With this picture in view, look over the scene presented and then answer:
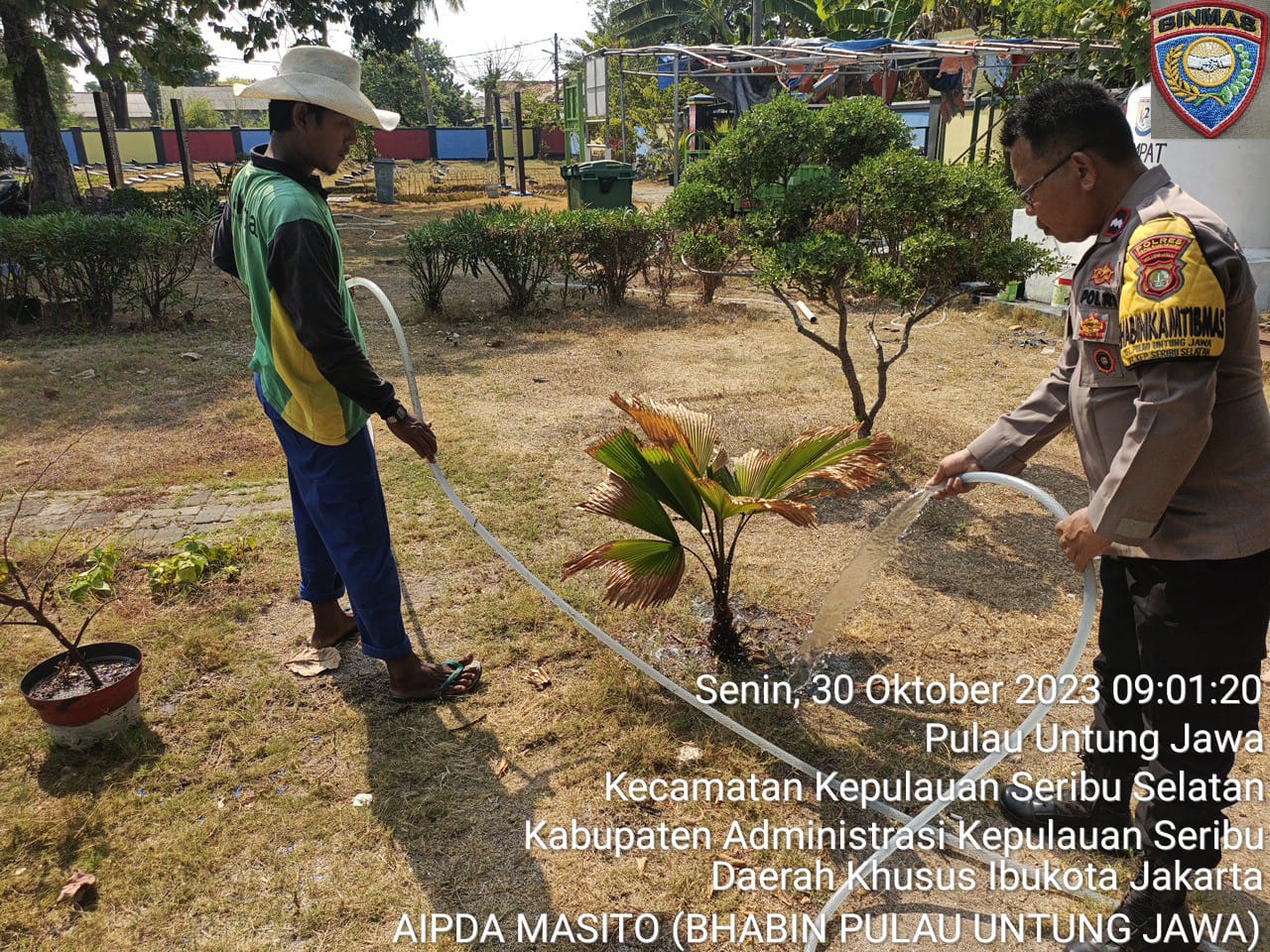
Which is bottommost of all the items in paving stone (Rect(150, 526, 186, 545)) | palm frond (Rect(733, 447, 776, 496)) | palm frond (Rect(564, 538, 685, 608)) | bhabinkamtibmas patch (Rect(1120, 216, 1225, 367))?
paving stone (Rect(150, 526, 186, 545))

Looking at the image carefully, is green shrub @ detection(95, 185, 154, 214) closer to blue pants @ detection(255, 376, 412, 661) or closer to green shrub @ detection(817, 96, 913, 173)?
green shrub @ detection(817, 96, 913, 173)

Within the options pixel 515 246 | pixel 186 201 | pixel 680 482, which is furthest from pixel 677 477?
pixel 186 201

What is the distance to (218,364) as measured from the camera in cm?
766

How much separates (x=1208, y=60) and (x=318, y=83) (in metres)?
7.55

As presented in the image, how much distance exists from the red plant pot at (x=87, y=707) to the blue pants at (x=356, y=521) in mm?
806

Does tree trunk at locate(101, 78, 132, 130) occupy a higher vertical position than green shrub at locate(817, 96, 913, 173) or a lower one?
higher

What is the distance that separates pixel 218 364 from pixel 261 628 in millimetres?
4799

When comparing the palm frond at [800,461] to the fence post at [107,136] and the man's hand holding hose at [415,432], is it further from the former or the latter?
the fence post at [107,136]

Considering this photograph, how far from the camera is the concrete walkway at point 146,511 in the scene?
4.54 m

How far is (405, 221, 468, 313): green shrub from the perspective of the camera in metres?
8.88

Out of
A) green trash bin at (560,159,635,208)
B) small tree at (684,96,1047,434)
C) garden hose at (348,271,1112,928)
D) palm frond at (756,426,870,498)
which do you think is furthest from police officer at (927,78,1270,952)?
green trash bin at (560,159,635,208)

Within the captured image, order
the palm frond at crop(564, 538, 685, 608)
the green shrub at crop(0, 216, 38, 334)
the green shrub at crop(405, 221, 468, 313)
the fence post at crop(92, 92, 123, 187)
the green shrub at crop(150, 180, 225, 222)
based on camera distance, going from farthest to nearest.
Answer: the fence post at crop(92, 92, 123, 187) < the green shrub at crop(150, 180, 225, 222) < the green shrub at crop(405, 221, 468, 313) < the green shrub at crop(0, 216, 38, 334) < the palm frond at crop(564, 538, 685, 608)

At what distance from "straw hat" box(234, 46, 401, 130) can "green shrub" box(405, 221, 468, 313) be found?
20.3 ft

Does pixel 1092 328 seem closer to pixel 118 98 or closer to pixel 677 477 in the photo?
pixel 677 477
